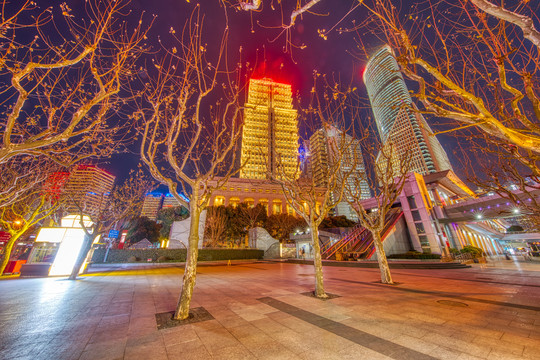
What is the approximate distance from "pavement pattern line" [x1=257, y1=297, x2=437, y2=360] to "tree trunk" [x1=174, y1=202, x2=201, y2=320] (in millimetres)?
2466

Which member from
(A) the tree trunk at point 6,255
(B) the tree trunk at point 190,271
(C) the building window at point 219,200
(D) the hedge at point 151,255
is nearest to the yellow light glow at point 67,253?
(A) the tree trunk at point 6,255

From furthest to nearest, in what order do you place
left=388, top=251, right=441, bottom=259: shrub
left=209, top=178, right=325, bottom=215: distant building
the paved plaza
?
1. left=209, top=178, right=325, bottom=215: distant building
2. left=388, top=251, right=441, bottom=259: shrub
3. the paved plaza

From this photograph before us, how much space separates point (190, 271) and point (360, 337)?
4.14 meters

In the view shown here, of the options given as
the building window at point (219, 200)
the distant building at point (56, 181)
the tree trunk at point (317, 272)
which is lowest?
the tree trunk at point (317, 272)

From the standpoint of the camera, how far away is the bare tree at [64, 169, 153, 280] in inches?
495

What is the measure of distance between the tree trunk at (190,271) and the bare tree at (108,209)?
1063cm

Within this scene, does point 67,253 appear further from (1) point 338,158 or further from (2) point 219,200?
(2) point 219,200

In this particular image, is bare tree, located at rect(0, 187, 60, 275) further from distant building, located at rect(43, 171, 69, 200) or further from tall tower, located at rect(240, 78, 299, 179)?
tall tower, located at rect(240, 78, 299, 179)

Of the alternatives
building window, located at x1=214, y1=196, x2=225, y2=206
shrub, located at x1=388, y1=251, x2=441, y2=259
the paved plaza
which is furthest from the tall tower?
the paved plaza

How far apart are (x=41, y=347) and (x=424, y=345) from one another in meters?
6.39

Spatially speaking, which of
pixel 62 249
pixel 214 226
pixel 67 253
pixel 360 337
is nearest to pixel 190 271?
pixel 360 337

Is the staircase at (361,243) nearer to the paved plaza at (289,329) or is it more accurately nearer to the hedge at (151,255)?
the paved plaza at (289,329)

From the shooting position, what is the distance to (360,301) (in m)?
6.00

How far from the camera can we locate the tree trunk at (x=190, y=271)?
15.5ft
